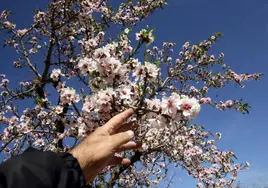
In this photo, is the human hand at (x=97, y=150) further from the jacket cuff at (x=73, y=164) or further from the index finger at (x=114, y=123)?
the jacket cuff at (x=73, y=164)

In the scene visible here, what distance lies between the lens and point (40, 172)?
3.90 feet

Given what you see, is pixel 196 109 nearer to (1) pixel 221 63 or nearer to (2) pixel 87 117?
(2) pixel 87 117

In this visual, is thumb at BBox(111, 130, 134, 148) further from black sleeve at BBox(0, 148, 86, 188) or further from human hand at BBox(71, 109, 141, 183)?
black sleeve at BBox(0, 148, 86, 188)

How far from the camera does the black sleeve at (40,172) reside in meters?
1.12

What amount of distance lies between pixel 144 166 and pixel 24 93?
7315 mm

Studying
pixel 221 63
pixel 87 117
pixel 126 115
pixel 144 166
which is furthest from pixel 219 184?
pixel 126 115

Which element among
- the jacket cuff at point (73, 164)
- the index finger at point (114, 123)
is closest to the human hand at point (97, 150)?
the index finger at point (114, 123)

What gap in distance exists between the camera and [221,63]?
381 inches

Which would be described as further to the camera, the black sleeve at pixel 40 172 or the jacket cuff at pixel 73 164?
the jacket cuff at pixel 73 164

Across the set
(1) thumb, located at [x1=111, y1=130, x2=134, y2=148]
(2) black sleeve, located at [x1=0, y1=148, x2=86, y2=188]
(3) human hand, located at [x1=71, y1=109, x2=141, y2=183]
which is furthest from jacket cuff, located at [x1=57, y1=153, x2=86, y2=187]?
(1) thumb, located at [x1=111, y1=130, x2=134, y2=148]

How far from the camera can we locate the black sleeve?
112 cm

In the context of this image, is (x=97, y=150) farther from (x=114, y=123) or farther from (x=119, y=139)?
(x=114, y=123)

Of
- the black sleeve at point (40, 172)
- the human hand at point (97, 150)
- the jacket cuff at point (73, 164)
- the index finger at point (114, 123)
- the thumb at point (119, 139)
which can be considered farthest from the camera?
the index finger at point (114, 123)

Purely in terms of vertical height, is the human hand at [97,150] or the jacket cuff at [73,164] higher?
the human hand at [97,150]
